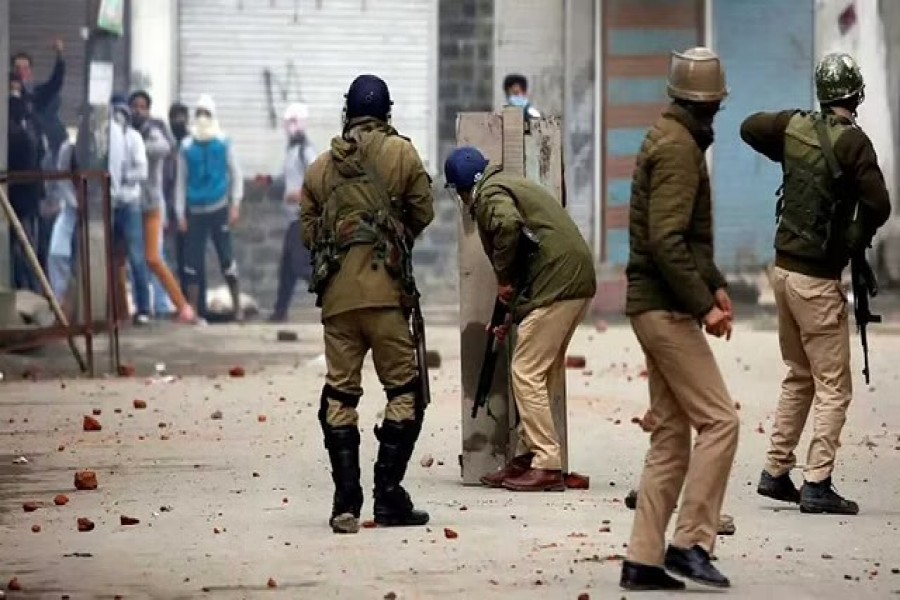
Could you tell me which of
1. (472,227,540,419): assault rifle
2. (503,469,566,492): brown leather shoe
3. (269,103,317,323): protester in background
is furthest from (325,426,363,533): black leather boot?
(269,103,317,323): protester in background

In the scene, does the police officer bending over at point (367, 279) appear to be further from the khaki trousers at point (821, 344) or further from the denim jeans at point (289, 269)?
the denim jeans at point (289, 269)

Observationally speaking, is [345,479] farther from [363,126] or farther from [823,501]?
[823,501]

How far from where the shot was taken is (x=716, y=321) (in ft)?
27.7

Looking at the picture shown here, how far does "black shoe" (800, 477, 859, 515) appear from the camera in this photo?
10.5 meters

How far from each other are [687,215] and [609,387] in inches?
328

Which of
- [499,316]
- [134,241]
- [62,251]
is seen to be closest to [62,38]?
[134,241]

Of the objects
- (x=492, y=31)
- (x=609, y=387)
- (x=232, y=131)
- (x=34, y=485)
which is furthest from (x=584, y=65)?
(x=34, y=485)

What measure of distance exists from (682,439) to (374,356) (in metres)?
1.87

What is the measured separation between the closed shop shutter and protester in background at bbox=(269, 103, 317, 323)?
6.71 feet

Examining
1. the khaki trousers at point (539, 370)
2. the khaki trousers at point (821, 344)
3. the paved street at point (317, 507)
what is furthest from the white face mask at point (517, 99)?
the khaki trousers at point (821, 344)

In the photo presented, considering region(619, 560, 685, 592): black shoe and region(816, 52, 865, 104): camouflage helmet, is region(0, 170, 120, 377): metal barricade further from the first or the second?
region(619, 560, 685, 592): black shoe

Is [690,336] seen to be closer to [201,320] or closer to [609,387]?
[609,387]

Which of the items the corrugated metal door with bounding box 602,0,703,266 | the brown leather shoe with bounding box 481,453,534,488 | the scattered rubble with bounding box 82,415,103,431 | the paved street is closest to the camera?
the paved street

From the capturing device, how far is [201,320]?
24.1 metres
